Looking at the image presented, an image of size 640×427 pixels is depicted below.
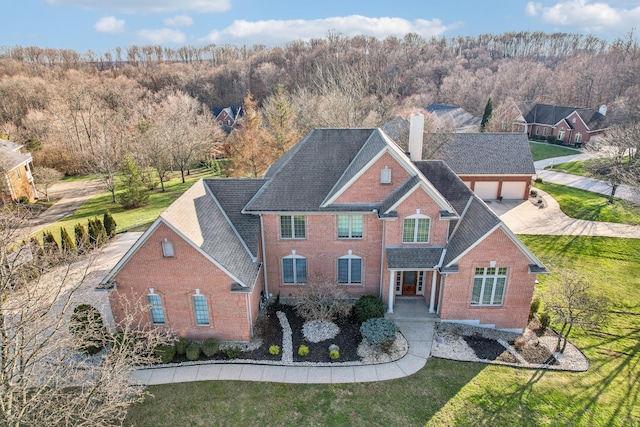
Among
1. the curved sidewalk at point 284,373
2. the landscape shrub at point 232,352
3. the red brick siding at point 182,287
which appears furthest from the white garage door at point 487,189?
the landscape shrub at point 232,352

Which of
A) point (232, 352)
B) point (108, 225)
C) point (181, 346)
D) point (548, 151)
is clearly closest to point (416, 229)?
point (232, 352)

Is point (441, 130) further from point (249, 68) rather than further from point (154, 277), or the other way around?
point (249, 68)

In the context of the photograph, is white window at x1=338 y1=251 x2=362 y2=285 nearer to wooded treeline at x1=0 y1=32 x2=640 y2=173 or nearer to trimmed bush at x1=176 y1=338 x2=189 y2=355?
trimmed bush at x1=176 y1=338 x2=189 y2=355

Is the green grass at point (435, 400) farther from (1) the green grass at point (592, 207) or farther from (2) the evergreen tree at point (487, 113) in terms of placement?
(2) the evergreen tree at point (487, 113)

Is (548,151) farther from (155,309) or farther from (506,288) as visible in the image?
(155,309)

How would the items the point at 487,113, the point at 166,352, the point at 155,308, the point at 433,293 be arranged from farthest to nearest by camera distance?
the point at 487,113 → the point at 433,293 → the point at 155,308 → the point at 166,352

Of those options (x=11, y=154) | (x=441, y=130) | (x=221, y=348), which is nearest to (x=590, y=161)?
(x=441, y=130)

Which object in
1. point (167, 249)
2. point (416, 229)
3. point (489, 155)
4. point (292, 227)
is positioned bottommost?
point (292, 227)
